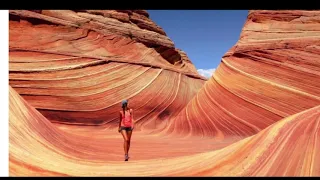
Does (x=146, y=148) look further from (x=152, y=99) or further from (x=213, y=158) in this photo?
(x=152, y=99)

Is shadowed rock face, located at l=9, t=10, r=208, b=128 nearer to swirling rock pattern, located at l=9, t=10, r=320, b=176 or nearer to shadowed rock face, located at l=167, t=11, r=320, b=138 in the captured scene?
swirling rock pattern, located at l=9, t=10, r=320, b=176

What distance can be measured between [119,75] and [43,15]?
305cm

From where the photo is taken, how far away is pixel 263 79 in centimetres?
1007

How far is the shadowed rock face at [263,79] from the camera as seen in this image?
9383mm

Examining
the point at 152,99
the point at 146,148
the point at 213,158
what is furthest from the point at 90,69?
the point at 213,158

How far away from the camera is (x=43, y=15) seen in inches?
515

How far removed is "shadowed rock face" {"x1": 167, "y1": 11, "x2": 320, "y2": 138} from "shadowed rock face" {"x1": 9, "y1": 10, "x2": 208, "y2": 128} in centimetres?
200

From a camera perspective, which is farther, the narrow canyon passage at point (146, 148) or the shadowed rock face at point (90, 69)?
the shadowed rock face at point (90, 69)

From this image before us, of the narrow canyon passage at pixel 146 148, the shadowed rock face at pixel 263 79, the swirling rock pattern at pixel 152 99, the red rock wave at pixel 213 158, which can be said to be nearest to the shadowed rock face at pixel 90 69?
the swirling rock pattern at pixel 152 99

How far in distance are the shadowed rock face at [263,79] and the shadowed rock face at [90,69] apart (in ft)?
6.55

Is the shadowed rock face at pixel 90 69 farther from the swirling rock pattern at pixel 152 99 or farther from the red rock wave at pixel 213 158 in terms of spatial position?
the red rock wave at pixel 213 158

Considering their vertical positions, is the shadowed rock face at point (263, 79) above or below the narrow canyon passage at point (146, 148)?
above
